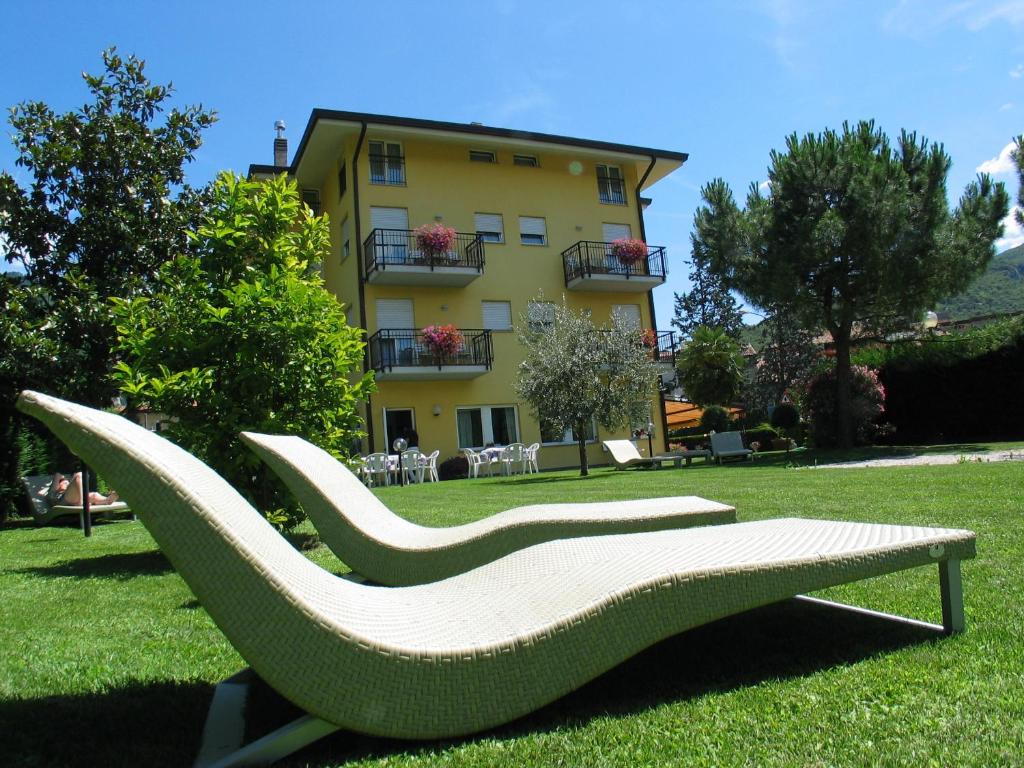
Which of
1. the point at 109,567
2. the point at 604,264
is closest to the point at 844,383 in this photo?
the point at 604,264

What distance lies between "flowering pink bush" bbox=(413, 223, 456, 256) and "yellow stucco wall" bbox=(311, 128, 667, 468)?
1268 millimetres

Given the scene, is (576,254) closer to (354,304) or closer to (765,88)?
(354,304)

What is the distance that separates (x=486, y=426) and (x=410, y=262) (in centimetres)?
545

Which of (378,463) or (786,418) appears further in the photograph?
(786,418)

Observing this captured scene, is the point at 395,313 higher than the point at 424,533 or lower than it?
higher

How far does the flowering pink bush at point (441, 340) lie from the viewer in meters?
20.5

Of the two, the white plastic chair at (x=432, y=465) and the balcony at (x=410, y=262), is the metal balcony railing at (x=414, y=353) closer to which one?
the balcony at (x=410, y=262)

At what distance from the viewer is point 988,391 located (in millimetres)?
18359

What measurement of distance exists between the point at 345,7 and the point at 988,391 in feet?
57.3

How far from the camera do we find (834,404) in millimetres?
18000

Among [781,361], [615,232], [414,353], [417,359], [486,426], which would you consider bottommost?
[486,426]

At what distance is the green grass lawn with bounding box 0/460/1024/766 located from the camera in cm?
165

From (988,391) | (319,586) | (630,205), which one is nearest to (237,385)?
(319,586)

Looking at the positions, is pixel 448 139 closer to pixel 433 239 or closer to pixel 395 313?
pixel 433 239
